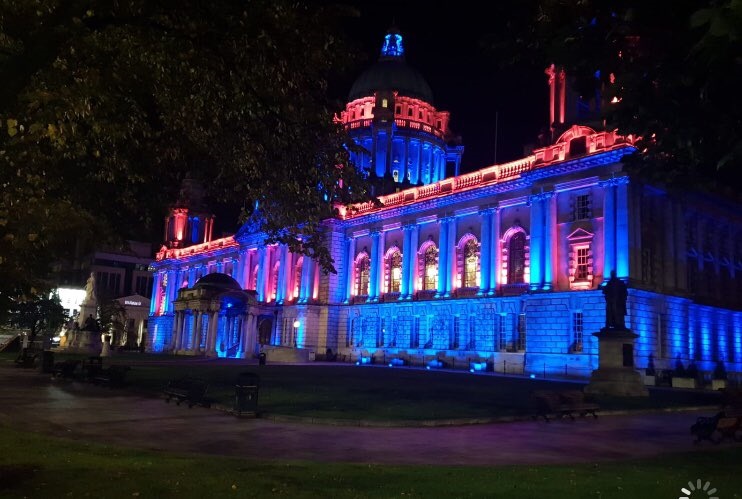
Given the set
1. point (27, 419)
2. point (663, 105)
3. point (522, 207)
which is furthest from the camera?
point (522, 207)

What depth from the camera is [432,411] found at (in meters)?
18.8

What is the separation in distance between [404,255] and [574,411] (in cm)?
4305

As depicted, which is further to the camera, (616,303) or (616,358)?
(616,303)

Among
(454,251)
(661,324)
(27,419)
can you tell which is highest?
(454,251)

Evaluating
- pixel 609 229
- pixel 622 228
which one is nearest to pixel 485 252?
pixel 609 229

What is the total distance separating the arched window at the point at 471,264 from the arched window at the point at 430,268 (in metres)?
3.67

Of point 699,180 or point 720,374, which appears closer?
point 699,180

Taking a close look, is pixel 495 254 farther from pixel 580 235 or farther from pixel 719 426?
pixel 719 426

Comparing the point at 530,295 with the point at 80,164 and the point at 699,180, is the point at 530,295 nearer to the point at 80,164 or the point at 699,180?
the point at 699,180

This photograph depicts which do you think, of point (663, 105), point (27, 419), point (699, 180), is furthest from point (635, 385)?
point (27, 419)

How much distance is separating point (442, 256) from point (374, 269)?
9502mm

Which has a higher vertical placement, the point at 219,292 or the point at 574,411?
the point at 219,292

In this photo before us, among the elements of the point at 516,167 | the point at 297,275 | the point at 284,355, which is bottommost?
the point at 284,355

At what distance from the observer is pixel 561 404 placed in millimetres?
18453
